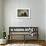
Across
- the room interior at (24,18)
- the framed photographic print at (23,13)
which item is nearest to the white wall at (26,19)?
the room interior at (24,18)

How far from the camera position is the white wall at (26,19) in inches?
163

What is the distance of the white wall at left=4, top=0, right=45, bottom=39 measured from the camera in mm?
4145

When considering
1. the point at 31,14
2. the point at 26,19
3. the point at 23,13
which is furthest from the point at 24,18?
the point at 31,14

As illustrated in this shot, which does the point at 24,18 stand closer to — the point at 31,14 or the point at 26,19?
the point at 26,19

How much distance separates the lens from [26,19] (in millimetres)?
4152

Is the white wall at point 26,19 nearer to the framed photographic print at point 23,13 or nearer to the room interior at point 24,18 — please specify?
the room interior at point 24,18

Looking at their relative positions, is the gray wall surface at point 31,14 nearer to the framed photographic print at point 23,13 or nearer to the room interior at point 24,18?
the room interior at point 24,18

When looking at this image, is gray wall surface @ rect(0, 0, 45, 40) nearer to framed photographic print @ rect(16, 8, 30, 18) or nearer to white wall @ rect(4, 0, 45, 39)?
white wall @ rect(4, 0, 45, 39)

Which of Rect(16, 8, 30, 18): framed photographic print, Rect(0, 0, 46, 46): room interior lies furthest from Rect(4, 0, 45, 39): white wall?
Rect(16, 8, 30, 18): framed photographic print

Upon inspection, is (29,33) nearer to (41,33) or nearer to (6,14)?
(41,33)

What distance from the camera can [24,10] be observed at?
413 centimetres

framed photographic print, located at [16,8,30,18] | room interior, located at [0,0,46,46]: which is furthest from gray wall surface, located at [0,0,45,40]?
framed photographic print, located at [16,8,30,18]

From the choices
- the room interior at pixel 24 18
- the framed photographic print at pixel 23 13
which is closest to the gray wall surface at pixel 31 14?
the room interior at pixel 24 18

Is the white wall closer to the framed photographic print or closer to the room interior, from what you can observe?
the room interior
